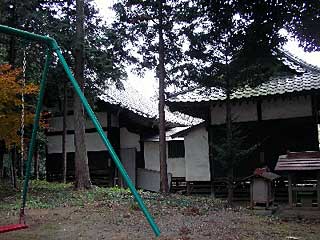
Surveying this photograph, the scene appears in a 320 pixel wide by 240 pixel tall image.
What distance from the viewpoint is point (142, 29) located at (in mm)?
12984

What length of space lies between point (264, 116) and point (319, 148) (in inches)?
89.8

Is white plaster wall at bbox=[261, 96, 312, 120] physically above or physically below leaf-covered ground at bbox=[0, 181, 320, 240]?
above

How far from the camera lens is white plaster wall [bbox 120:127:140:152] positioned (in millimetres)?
21344

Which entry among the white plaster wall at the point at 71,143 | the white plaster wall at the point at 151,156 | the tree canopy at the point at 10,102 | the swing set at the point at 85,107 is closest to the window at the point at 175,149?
the white plaster wall at the point at 151,156

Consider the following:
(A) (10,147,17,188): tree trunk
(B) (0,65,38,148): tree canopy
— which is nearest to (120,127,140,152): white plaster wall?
(A) (10,147,17,188): tree trunk

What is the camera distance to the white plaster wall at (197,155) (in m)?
15.4

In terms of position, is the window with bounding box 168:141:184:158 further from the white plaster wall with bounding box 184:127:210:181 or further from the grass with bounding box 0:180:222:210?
the grass with bounding box 0:180:222:210

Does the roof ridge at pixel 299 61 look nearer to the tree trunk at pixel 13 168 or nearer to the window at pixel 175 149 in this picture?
the window at pixel 175 149

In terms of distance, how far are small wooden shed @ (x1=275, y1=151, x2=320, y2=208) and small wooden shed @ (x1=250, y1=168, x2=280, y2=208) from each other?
679 millimetres

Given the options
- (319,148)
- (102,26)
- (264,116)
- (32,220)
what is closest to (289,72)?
(264,116)

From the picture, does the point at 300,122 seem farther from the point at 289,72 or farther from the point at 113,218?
the point at 113,218

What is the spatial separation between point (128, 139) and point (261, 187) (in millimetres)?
11855

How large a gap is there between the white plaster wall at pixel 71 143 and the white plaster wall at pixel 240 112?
8.49 m

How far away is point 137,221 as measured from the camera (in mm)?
8164
